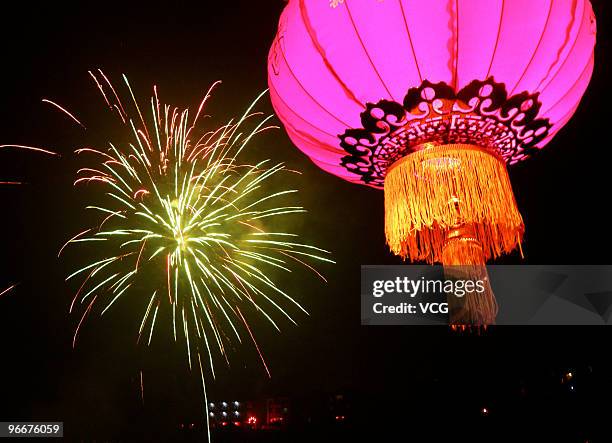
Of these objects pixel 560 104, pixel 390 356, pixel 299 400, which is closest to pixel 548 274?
pixel 390 356

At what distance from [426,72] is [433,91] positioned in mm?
57

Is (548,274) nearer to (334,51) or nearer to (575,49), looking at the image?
(575,49)

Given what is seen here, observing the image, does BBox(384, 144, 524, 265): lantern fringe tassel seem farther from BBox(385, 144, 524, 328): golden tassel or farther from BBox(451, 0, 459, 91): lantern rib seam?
BBox(451, 0, 459, 91): lantern rib seam

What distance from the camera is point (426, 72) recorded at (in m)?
1.34

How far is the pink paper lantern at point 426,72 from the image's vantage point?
1.29m

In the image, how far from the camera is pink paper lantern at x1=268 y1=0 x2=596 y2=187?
50.9 inches

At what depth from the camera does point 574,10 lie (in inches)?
54.9

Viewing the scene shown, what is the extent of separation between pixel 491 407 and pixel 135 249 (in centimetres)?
347
